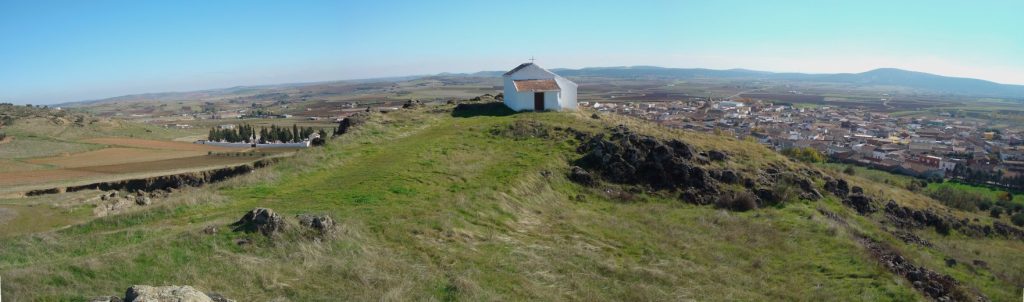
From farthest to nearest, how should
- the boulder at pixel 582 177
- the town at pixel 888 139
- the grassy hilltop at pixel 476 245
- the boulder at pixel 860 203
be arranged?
1. the town at pixel 888 139
2. the boulder at pixel 860 203
3. the boulder at pixel 582 177
4. the grassy hilltop at pixel 476 245

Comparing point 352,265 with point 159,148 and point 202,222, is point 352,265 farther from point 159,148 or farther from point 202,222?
point 159,148

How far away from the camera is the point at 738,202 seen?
57.2 feet

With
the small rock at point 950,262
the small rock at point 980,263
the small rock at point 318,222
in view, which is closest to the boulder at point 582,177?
the small rock at point 950,262

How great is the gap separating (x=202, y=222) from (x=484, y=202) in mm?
6635

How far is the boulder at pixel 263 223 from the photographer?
378 inches

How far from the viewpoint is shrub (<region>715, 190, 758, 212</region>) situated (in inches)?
681

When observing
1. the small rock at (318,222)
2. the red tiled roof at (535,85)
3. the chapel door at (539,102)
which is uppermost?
the red tiled roof at (535,85)

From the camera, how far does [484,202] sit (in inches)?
549

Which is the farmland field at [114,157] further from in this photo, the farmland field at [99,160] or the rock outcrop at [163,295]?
the rock outcrop at [163,295]

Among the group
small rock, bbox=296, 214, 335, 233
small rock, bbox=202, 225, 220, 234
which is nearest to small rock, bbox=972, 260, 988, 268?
small rock, bbox=296, 214, 335, 233

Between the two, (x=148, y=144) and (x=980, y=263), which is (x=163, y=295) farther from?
(x=148, y=144)

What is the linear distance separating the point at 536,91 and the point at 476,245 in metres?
20.3

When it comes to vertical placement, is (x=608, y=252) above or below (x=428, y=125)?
below

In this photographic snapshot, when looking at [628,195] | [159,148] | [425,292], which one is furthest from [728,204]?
[159,148]
